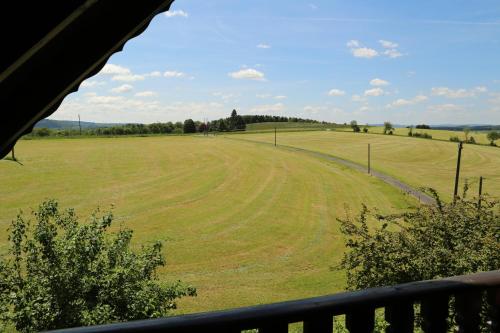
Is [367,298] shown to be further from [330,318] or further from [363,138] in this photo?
[363,138]

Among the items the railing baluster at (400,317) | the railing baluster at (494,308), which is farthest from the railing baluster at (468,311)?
the railing baluster at (400,317)

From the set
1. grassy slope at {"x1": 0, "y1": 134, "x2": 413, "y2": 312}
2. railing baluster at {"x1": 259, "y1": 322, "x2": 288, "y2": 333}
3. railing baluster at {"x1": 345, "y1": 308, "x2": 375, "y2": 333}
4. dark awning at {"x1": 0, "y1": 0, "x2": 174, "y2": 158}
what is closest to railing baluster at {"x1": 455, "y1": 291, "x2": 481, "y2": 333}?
railing baluster at {"x1": 345, "y1": 308, "x2": 375, "y2": 333}

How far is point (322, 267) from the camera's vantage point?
30.5 meters

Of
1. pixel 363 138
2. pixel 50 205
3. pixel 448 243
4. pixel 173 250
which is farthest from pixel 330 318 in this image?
pixel 363 138

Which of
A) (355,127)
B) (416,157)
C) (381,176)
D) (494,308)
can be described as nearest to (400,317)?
(494,308)

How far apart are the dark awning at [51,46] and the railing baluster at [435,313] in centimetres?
182

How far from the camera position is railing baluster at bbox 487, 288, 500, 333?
2.10 m

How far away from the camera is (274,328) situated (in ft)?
5.47

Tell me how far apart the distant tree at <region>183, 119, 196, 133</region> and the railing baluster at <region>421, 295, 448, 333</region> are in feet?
601

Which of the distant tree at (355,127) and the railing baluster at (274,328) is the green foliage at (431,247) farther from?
the distant tree at (355,127)

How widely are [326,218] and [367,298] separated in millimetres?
45226

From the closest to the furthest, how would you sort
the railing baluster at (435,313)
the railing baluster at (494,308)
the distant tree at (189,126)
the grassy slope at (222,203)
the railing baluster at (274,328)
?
the railing baluster at (274,328) < the railing baluster at (435,313) < the railing baluster at (494,308) < the grassy slope at (222,203) < the distant tree at (189,126)

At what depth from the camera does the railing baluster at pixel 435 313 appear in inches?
77.2

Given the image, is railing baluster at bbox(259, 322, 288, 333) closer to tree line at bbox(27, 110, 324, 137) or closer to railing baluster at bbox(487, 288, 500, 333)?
railing baluster at bbox(487, 288, 500, 333)
